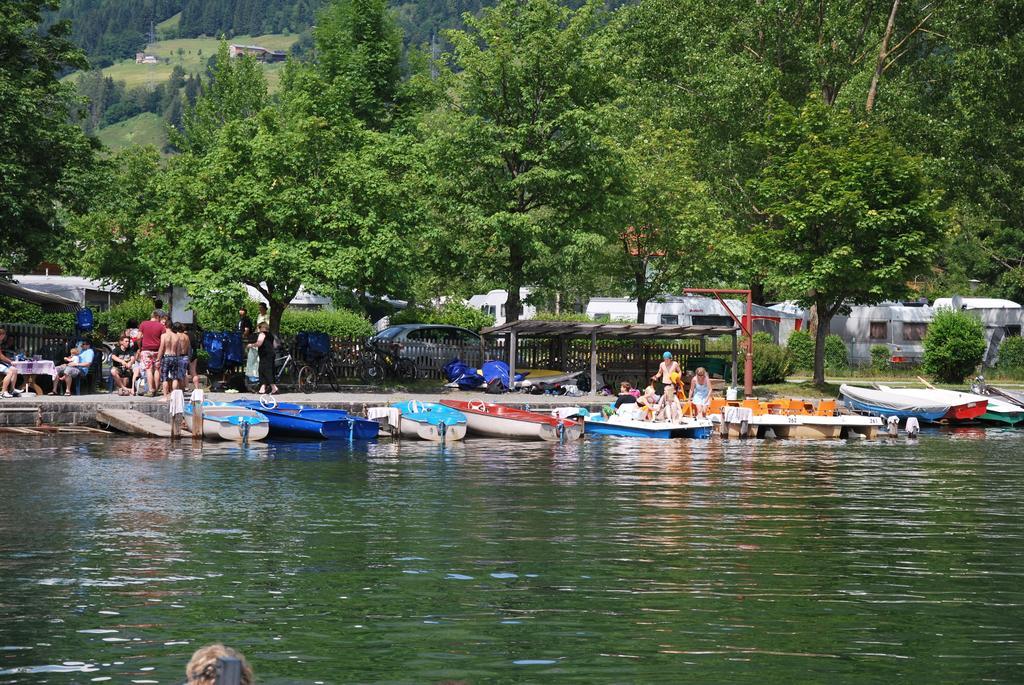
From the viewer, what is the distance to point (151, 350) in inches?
1506

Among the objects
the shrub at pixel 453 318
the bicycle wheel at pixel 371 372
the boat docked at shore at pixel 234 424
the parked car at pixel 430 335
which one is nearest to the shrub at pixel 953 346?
the shrub at pixel 453 318

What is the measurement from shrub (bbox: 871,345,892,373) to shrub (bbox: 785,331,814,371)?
313 centimetres

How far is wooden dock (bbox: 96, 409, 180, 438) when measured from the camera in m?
33.8

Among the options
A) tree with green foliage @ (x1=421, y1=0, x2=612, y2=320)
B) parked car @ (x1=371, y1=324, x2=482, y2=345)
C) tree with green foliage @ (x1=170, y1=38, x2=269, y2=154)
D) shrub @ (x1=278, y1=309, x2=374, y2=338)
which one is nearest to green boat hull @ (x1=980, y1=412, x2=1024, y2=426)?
tree with green foliage @ (x1=421, y1=0, x2=612, y2=320)

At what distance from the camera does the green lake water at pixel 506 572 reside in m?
11.9

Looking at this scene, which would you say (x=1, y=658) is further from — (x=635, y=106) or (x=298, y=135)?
(x=635, y=106)

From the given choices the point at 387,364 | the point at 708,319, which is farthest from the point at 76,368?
the point at 708,319

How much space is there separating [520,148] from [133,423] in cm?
1832

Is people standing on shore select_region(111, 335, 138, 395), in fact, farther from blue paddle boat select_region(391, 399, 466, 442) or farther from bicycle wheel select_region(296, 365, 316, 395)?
blue paddle boat select_region(391, 399, 466, 442)

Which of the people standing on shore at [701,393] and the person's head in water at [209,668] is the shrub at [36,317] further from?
the person's head in water at [209,668]

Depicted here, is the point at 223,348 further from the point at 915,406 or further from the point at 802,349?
the point at 802,349

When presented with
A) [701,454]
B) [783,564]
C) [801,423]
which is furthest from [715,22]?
[783,564]

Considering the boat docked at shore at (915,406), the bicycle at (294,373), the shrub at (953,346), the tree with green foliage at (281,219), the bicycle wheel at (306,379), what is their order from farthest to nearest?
the shrub at (953,346) < the boat docked at shore at (915,406) < the bicycle wheel at (306,379) < the tree with green foliage at (281,219) < the bicycle at (294,373)

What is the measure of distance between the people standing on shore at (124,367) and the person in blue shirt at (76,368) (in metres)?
0.70
